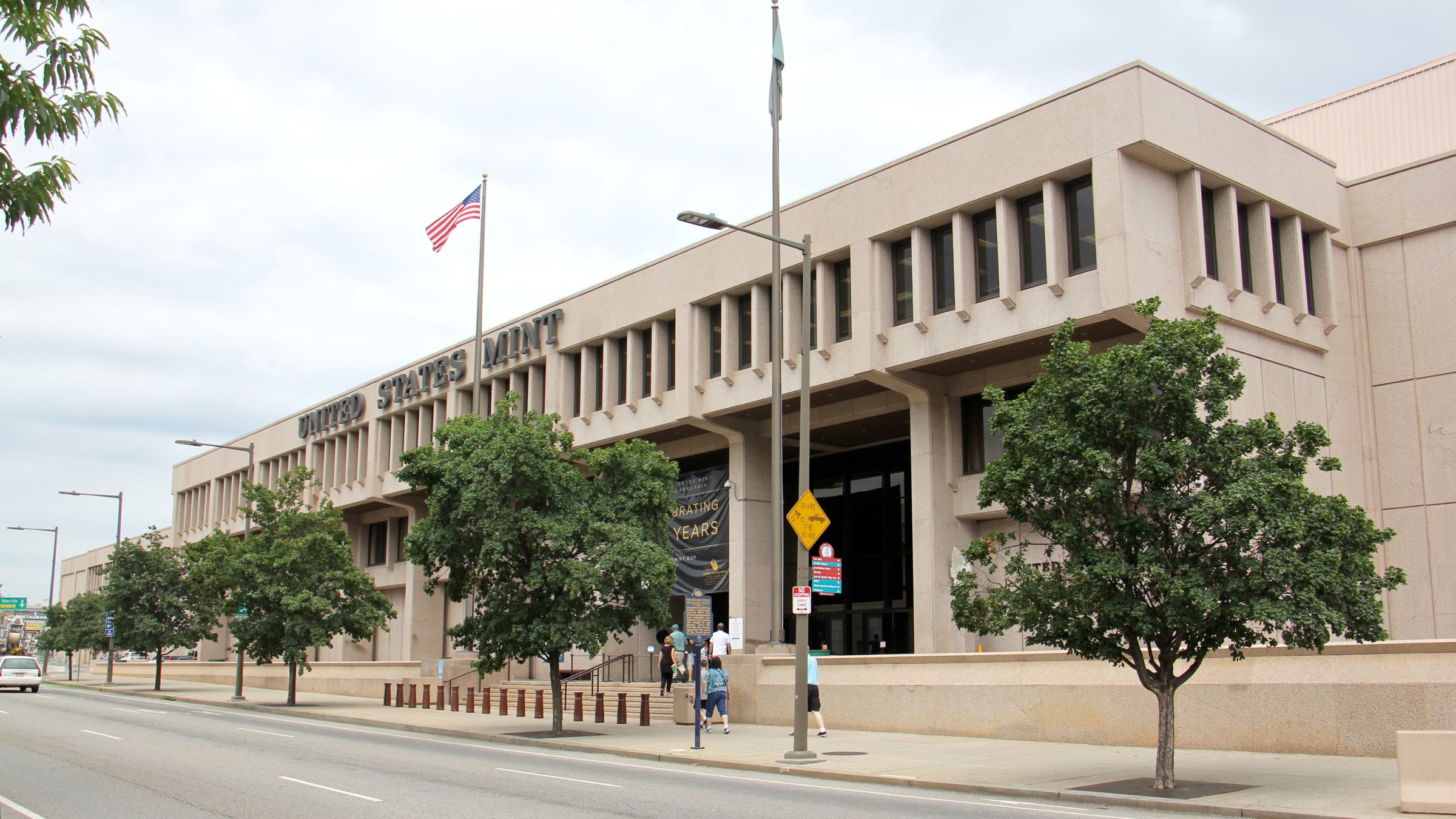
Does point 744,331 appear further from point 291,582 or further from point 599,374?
point 291,582

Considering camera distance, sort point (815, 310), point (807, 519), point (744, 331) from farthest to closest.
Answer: point (744, 331)
point (815, 310)
point (807, 519)

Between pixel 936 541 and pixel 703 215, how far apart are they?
1225 centimetres

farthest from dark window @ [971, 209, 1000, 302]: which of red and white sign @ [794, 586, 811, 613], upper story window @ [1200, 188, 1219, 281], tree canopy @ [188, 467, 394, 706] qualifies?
tree canopy @ [188, 467, 394, 706]

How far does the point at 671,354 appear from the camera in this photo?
36.4 m

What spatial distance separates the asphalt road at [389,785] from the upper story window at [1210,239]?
1549 cm

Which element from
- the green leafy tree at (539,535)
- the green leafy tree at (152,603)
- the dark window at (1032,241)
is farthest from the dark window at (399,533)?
the dark window at (1032,241)

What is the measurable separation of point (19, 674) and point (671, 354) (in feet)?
106

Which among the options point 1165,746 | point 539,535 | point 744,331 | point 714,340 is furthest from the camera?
point 714,340

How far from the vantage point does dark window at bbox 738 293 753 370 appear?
33250 mm

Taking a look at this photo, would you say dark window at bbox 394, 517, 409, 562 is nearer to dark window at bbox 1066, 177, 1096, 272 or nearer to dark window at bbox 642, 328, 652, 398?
dark window at bbox 642, 328, 652, 398

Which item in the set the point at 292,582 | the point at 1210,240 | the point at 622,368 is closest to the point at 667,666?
the point at 622,368

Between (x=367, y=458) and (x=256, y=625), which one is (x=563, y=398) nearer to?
(x=256, y=625)

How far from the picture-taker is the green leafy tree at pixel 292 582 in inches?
1436

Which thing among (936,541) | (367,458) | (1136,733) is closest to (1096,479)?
(1136,733)
